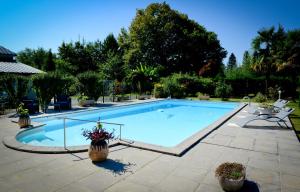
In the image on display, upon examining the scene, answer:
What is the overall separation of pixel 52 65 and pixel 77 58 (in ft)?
26.1

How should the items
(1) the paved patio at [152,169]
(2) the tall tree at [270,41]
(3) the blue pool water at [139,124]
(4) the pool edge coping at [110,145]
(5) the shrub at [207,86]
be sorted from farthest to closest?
(2) the tall tree at [270,41] → (5) the shrub at [207,86] → (3) the blue pool water at [139,124] → (4) the pool edge coping at [110,145] → (1) the paved patio at [152,169]

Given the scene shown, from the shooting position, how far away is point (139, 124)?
44.8 ft

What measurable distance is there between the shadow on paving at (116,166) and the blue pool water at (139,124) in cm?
429

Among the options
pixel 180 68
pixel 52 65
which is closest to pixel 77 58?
pixel 52 65

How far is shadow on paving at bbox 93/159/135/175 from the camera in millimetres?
5148

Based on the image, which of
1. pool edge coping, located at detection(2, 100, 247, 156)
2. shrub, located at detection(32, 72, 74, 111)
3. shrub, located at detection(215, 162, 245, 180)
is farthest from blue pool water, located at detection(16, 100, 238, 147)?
shrub, located at detection(215, 162, 245, 180)

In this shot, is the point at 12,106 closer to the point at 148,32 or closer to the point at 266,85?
the point at 266,85

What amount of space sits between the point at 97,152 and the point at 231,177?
2.97 meters

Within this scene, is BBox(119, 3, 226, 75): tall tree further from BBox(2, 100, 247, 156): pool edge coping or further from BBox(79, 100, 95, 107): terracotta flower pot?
BBox(2, 100, 247, 156): pool edge coping

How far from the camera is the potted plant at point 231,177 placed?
4.19m

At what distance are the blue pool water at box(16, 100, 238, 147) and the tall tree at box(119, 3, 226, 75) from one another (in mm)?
20439

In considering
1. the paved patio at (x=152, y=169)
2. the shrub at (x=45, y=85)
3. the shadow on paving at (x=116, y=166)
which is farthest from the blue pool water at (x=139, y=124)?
the shadow on paving at (x=116, y=166)

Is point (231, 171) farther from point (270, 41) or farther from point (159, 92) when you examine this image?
point (270, 41)

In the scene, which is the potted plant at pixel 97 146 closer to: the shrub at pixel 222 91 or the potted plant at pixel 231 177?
the potted plant at pixel 231 177
